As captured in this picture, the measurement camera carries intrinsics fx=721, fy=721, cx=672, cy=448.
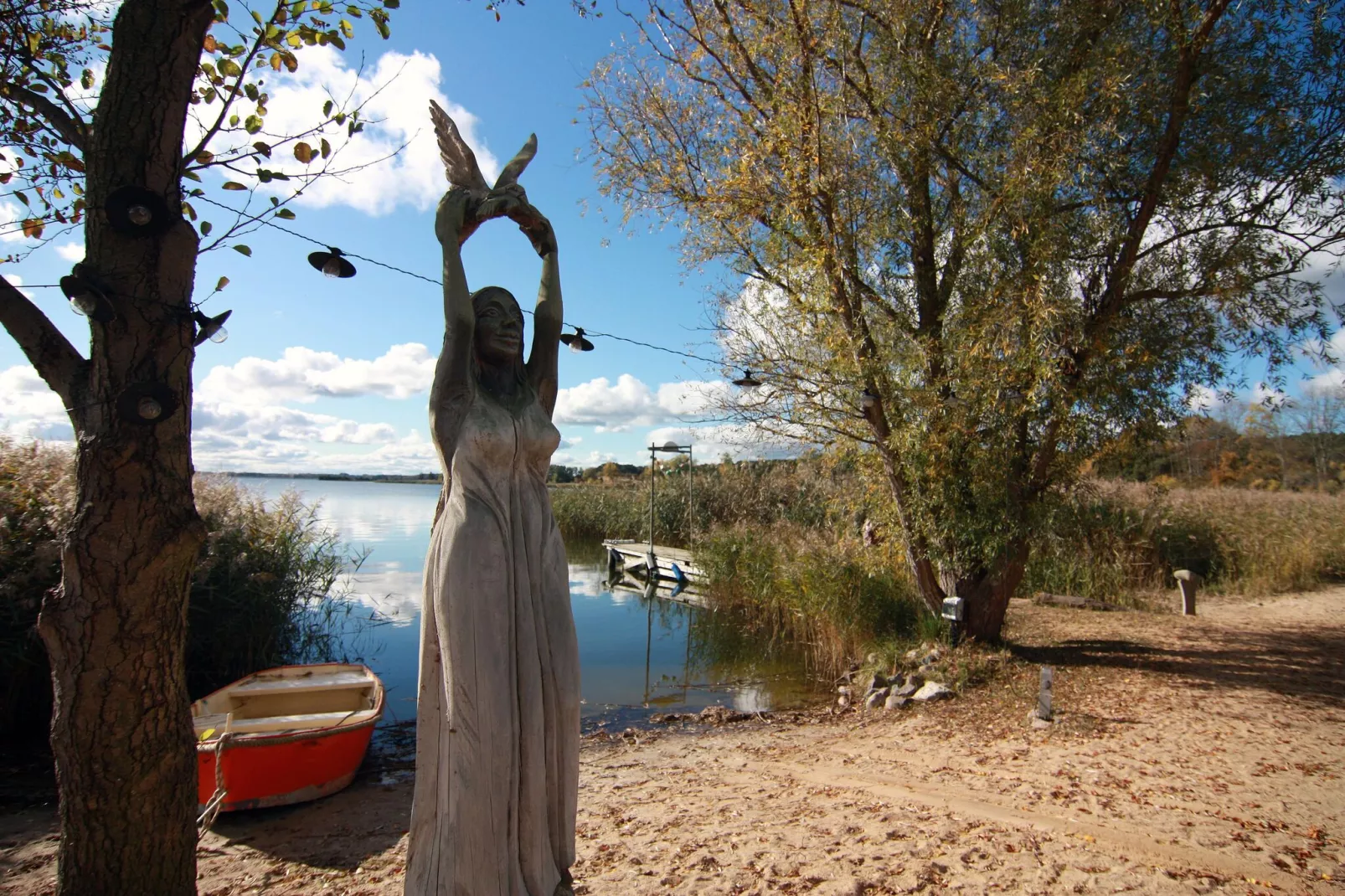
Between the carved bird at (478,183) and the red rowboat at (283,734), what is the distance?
4.17 metres

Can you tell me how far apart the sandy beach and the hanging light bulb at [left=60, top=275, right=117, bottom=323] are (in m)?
3.58

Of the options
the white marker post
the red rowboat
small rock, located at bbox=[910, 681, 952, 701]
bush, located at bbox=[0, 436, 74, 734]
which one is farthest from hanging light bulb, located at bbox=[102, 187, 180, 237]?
small rock, located at bbox=[910, 681, 952, 701]

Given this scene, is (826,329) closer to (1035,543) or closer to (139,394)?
(1035,543)

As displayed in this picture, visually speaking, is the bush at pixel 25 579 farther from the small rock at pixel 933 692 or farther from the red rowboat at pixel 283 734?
the small rock at pixel 933 692

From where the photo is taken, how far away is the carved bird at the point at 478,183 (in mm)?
2574

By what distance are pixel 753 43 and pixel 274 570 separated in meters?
9.63

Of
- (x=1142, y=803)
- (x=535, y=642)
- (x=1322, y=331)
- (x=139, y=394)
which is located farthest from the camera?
(x=1322, y=331)

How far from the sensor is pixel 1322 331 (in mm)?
8438

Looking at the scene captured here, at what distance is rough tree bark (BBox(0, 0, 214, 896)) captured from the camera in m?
2.84

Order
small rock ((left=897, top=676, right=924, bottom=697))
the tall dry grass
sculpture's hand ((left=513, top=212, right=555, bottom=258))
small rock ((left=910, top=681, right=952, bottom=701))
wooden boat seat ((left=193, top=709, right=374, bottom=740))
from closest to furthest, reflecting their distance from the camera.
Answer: sculpture's hand ((left=513, top=212, right=555, bottom=258)), wooden boat seat ((left=193, top=709, right=374, bottom=740)), small rock ((left=910, top=681, right=952, bottom=701)), small rock ((left=897, top=676, right=924, bottom=697)), the tall dry grass

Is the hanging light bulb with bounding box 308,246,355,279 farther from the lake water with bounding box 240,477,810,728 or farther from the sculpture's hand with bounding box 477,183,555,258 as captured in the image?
the lake water with bounding box 240,477,810,728

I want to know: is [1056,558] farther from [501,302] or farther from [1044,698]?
[501,302]

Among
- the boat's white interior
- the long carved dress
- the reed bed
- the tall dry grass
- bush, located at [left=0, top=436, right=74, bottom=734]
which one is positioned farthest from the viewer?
the tall dry grass

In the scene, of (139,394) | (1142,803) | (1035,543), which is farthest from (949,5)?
(139,394)
